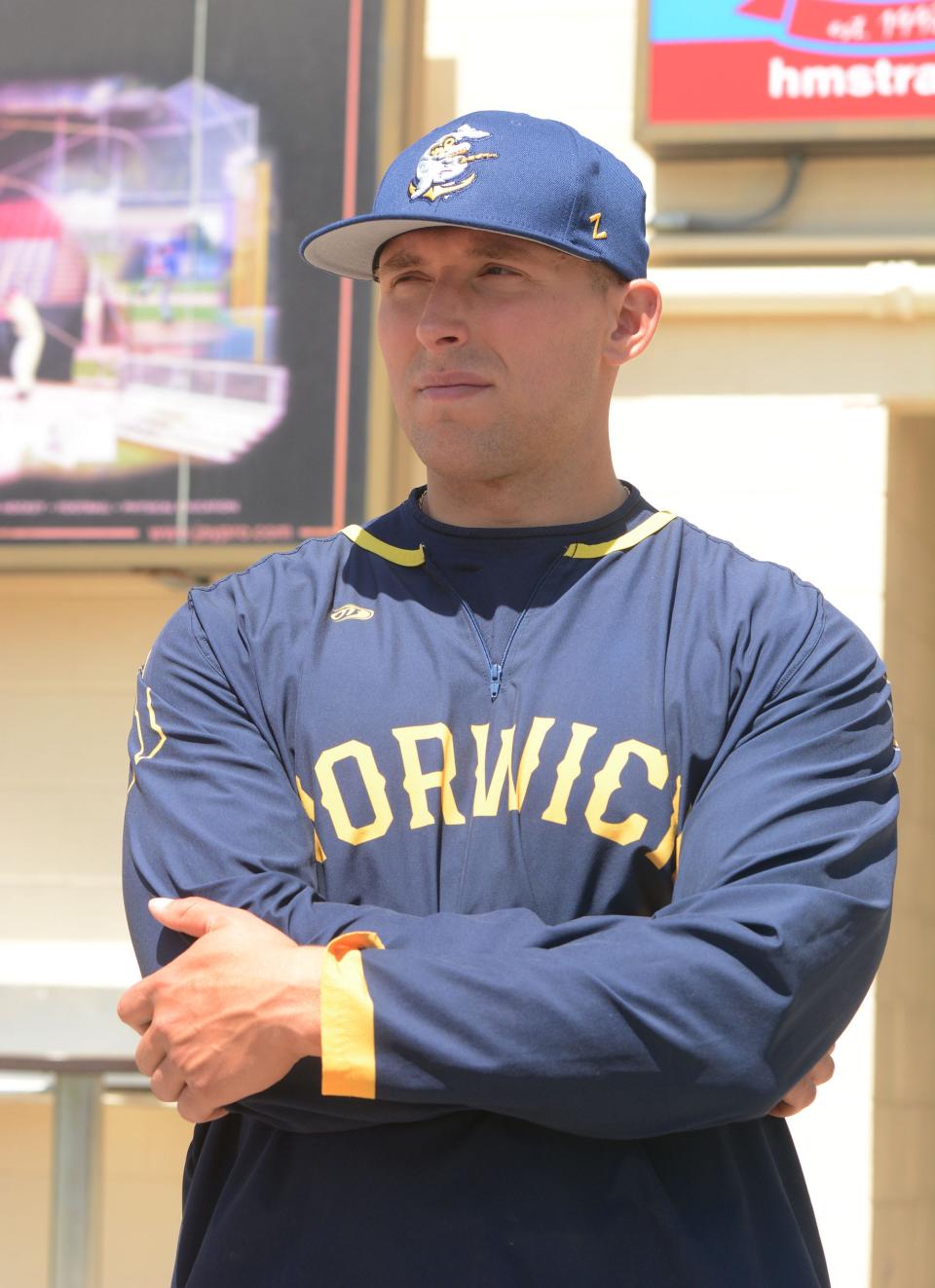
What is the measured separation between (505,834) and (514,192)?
656 mm

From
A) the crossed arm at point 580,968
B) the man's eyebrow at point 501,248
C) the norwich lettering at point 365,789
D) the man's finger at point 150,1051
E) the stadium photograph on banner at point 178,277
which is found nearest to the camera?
the crossed arm at point 580,968

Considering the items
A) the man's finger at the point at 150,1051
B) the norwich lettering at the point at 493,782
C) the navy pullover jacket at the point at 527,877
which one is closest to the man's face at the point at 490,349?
the navy pullover jacket at the point at 527,877

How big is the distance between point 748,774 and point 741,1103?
1.04 ft

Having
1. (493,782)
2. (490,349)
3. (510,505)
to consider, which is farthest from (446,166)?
(493,782)

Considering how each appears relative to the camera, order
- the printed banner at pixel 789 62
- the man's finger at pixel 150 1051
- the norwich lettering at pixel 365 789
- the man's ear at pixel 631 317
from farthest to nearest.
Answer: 1. the printed banner at pixel 789 62
2. the man's ear at pixel 631 317
3. the norwich lettering at pixel 365 789
4. the man's finger at pixel 150 1051

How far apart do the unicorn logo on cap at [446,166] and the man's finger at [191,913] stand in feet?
2.46

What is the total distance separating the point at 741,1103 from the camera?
1.62 metres

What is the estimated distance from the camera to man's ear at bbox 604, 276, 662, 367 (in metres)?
2.05

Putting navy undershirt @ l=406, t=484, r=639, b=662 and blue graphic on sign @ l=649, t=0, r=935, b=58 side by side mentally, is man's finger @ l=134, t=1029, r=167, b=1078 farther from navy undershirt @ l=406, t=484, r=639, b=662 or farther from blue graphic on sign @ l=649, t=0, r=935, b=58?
blue graphic on sign @ l=649, t=0, r=935, b=58

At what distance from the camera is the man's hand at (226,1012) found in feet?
5.28

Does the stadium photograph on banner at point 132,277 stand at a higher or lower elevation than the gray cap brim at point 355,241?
higher

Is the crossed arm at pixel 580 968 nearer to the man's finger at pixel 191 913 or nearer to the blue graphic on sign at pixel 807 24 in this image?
the man's finger at pixel 191 913

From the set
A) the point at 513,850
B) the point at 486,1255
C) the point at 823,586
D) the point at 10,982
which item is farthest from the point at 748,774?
the point at 10,982

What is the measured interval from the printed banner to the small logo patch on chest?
295cm
